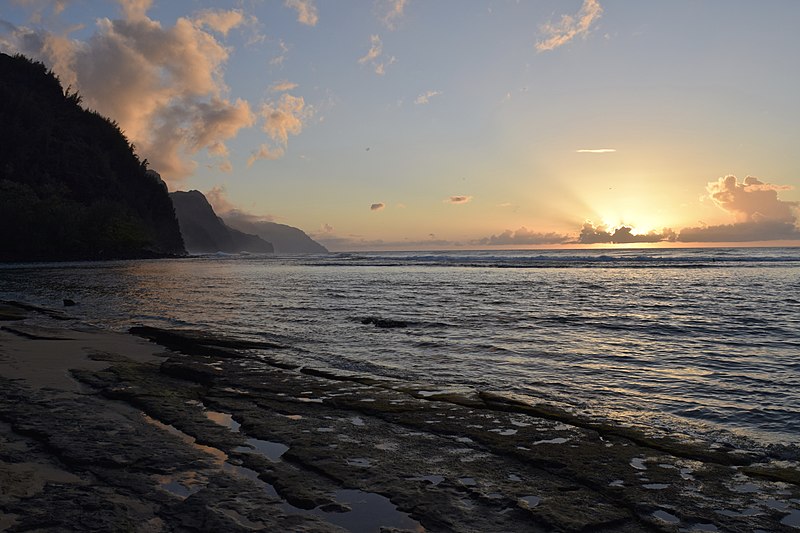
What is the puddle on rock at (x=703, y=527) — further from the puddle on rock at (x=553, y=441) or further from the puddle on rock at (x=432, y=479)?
the puddle on rock at (x=432, y=479)

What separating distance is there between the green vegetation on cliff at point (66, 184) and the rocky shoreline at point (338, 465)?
107 m

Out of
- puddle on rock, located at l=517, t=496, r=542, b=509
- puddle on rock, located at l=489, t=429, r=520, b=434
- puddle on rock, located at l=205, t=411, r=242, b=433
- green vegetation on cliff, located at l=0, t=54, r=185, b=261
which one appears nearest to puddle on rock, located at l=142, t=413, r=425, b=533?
puddle on rock, located at l=517, t=496, r=542, b=509

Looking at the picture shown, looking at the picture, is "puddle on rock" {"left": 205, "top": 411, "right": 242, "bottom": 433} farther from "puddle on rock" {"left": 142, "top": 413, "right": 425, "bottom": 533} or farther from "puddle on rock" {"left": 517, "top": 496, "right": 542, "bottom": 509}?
"puddle on rock" {"left": 517, "top": 496, "right": 542, "bottom": 509}

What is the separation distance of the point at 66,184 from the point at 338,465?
162 m

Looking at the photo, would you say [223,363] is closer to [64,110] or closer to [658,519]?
[658,519]

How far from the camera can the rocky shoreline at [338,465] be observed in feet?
17.8

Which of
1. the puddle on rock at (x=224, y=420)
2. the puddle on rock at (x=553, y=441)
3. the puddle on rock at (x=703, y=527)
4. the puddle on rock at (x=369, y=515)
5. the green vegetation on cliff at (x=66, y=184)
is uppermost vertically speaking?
the green vegetation on cliff at (x=66, y=184)

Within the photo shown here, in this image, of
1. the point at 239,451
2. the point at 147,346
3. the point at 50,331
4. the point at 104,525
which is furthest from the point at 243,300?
the point at 104,525

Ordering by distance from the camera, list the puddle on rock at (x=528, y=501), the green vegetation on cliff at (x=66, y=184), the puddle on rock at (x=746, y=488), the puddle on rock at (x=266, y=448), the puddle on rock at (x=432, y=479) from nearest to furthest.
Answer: the puddle on rock at (x=528, y=501)
the puddle on rock at (x=432, y=479)
the puddle on rock at (x=746, y=488)
the puddle on rock at (x=266, y=448)
the green vegetation on cliff at (x=66, y=184)

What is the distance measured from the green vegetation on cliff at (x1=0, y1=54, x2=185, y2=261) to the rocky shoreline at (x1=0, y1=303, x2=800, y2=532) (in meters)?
107

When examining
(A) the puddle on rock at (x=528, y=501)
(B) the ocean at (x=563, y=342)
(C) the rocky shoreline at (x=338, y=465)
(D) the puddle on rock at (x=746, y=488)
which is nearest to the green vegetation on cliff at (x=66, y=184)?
(B) the ocean at (x=563, y=342)

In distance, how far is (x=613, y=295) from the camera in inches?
1480

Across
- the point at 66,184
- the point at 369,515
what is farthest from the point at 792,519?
the point at 66,184

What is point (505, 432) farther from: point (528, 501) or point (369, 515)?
point (369, 515)
